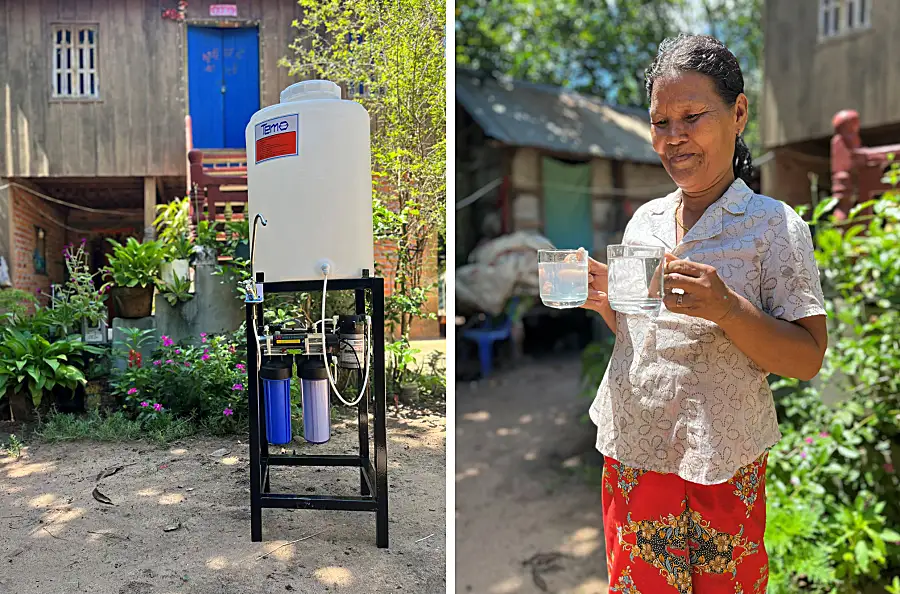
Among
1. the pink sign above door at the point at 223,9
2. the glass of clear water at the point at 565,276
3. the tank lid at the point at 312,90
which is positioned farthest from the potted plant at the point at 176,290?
the glass of clear water at the point at 565,276

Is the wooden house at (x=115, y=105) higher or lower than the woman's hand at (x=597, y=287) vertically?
higher

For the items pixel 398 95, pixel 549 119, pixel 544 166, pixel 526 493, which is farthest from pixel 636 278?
pixel 549 119

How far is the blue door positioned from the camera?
193 centimetres

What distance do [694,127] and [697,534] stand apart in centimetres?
59

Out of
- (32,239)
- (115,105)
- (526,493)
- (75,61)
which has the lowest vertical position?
(526,493)

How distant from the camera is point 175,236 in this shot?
77.8 inches

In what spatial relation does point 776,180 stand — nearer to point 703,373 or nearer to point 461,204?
point 461,204

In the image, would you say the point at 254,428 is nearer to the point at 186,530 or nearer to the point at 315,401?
the point at 315,401

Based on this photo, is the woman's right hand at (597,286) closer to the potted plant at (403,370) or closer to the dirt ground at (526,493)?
the potted plant at (403,370)

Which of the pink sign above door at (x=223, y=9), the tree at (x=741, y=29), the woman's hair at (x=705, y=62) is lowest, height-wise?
the woman's hair at (x=705, y=62)

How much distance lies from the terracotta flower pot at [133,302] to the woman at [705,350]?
1.39 metres

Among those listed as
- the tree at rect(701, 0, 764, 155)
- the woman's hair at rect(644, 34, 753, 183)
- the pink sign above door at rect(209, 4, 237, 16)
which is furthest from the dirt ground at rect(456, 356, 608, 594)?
the tree at rect(701, 0, 764, 155)

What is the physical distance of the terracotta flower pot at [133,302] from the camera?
1907 millimetres

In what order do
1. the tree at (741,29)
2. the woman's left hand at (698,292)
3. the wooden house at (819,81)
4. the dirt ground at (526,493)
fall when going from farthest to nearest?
the tree at (741,29) < the wooden house at (819,81) < the dirt ground at (526,493) < the woman's left hand at (698,292)
